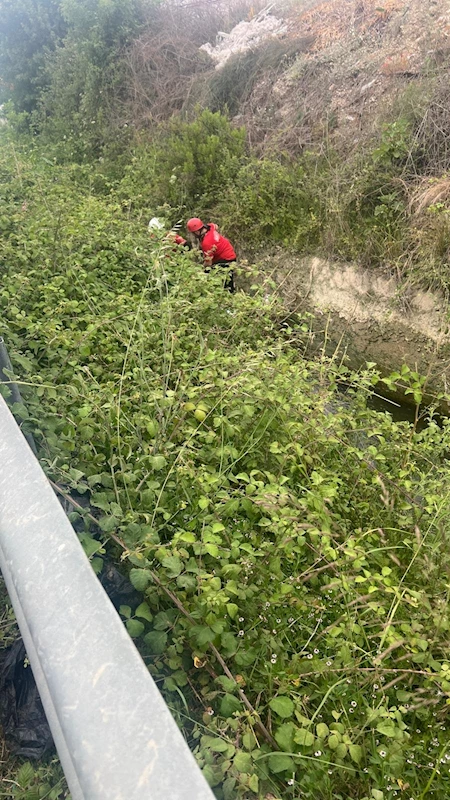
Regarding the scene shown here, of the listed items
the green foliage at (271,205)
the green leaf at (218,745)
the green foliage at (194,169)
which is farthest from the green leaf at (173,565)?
the green foliage at (194,169)

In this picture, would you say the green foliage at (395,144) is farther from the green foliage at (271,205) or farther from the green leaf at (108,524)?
the green leaf at (108,524)

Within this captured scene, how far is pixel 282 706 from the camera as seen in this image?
6.58ft

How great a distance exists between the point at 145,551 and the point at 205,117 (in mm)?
8780

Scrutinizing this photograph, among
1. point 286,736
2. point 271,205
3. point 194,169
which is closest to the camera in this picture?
point 286,736

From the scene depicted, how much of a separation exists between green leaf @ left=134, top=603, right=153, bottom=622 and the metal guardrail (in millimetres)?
978

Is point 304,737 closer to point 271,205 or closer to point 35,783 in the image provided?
point 35,783

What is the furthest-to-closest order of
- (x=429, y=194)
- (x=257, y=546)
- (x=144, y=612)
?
(x=429, y=194), (x=257, y=546), (x=144, y=612)

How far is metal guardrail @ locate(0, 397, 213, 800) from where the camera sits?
72 cm

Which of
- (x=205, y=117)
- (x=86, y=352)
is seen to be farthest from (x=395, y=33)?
(x=86, y=352)

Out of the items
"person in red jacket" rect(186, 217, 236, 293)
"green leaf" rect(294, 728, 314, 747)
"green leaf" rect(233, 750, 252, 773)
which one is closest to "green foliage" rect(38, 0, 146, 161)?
"person in red jacket" rect(186, 217, 236, 293)

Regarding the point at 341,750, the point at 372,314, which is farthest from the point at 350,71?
the point at 341,750

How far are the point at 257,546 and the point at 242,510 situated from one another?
29 centimetres

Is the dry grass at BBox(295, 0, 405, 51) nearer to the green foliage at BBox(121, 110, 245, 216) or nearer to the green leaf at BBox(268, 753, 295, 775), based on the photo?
the green foliage at BBox(121, 110, 245, 216)

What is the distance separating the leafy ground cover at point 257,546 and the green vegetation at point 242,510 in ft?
0.04
